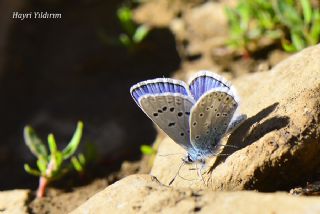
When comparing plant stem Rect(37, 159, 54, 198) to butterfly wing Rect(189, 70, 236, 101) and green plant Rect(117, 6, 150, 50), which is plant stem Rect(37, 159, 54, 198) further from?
green plant Rect(117, 6, 150, 50)

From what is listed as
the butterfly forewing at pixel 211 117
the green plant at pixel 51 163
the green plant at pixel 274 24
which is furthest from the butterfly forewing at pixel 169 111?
the green plant at pixel 274 24

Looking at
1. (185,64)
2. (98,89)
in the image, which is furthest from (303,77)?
(98,89)

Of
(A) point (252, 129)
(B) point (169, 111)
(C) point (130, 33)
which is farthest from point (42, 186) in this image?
(C) point (130, 33)

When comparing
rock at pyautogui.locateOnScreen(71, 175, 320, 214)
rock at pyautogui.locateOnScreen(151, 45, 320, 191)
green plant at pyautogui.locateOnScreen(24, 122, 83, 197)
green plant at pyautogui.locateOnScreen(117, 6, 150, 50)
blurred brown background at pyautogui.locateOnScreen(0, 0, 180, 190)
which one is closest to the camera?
rock at pyautogui.locateOnScreen(71, 175, 320, 214)

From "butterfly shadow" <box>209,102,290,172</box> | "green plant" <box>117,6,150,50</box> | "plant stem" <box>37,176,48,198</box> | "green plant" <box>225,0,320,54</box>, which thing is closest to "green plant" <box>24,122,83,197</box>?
"plant stem" <box>37,176,48,198</box>

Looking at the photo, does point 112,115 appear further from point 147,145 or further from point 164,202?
point 164,202

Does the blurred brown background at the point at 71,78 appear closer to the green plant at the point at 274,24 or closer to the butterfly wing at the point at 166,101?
the green plant at the point at 274,24
